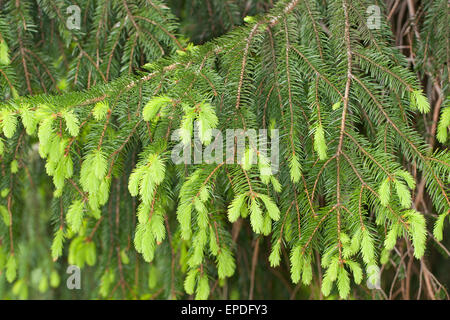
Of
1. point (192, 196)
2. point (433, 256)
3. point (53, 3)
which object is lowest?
point (433, 256)

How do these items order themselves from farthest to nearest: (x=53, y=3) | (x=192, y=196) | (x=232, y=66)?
(x=53, y=3) < (x=232, y=66) < (x=192, y=196)

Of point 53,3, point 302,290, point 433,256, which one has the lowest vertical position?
point 302,290

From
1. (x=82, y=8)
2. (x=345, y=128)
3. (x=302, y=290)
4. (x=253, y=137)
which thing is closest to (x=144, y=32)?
(x=82, y=8)

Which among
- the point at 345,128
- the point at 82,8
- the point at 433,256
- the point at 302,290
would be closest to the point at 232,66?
the point at 345,128

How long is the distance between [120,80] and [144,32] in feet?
1.22

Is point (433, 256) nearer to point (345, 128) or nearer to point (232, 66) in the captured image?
point (345, 128)

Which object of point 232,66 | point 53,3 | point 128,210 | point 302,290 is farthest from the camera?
point 302,290

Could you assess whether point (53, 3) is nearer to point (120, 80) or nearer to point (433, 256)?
point (120, 80)

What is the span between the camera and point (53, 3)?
171cm

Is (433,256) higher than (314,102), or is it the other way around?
(314,102)

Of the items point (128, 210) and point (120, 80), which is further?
point (128, 210)

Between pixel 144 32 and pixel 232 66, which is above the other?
pixel 144 32

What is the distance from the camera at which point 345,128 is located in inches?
53.8

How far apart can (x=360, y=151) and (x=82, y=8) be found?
1.24 metres
